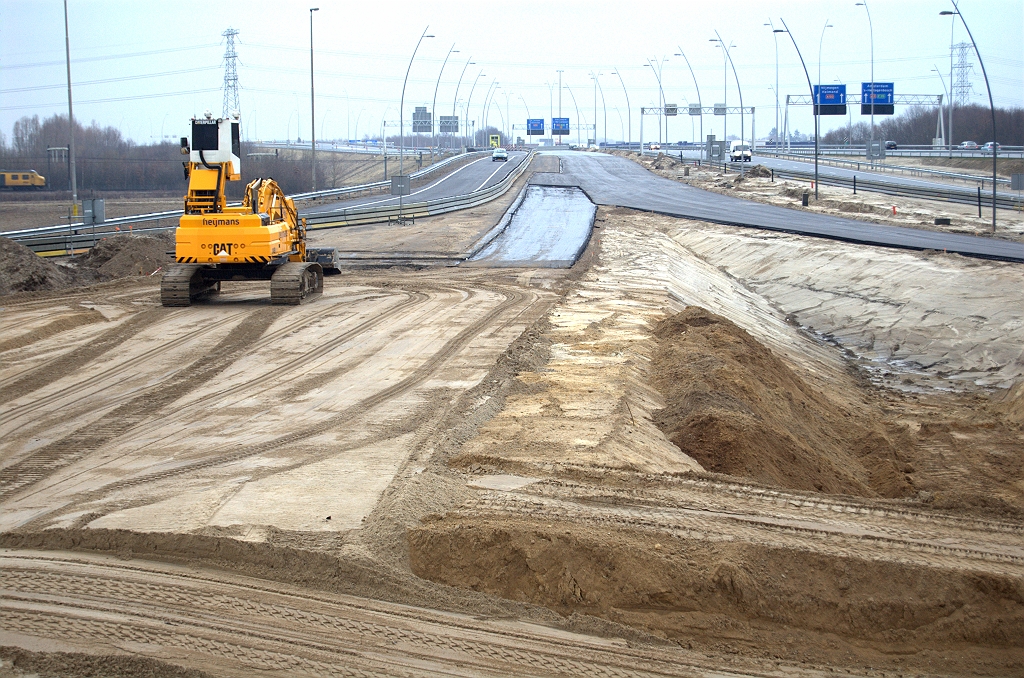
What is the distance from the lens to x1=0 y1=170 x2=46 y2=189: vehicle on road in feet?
203

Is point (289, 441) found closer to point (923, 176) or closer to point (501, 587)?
point (501, 587)

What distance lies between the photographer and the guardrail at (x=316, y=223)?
28109 mm

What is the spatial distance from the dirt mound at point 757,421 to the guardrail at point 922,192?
2864cm

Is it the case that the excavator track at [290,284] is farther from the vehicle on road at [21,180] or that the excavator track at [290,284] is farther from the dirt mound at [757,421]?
the vehicle on road at [21,180]

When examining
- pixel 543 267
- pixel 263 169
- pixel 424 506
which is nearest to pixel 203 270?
pixel 543 267

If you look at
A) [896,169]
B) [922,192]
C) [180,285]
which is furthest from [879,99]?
[180,285]

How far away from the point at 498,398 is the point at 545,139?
Result: 187378 mm

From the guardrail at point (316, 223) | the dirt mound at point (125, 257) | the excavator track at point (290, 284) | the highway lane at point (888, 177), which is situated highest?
the highway lane at point (888, 177)

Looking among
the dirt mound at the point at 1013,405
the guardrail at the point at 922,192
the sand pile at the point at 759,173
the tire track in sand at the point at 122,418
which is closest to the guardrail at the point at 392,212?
the tire track in sand at the point at 122,418

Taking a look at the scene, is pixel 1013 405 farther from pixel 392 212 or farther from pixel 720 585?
pixel 392 212

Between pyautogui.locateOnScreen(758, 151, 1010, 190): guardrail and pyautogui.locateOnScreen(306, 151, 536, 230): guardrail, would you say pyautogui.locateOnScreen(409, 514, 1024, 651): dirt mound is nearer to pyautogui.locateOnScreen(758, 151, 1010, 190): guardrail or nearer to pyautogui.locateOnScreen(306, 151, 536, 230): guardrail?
pyautogui.locateOnScreen(306, 151, 536, 230): guardrail

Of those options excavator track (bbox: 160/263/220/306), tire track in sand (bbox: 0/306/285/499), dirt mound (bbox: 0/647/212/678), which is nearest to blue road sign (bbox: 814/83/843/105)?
excavator track (bbox: 160/263/220/306)

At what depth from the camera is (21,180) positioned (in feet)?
206

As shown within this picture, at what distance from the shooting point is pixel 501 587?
6785mm
